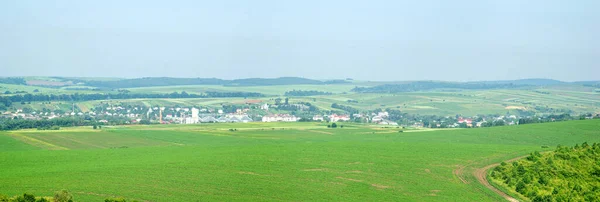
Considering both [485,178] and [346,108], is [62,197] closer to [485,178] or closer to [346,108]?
[485,178]

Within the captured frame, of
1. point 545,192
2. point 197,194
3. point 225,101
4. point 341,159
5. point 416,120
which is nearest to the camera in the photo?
point 197,194

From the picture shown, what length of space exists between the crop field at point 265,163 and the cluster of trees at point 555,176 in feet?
8.33

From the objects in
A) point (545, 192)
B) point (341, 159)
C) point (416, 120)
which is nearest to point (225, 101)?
point (416, 120)

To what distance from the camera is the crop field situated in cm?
4481

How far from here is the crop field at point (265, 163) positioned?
44.8 metres

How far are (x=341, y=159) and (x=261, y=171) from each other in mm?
9876

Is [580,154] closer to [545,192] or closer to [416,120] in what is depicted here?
[545,192]

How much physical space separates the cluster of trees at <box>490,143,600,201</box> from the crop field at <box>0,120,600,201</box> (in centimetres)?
254

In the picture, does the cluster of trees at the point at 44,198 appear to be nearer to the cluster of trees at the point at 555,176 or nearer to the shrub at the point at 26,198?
the shrub at the point at 26,198

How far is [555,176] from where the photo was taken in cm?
5250

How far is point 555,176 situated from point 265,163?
65.7 feet

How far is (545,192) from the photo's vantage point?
47.1 metres

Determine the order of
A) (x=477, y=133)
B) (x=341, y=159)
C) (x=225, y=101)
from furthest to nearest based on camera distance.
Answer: (x=225, y=101), (x=477, y=133), (x=341, y=159)

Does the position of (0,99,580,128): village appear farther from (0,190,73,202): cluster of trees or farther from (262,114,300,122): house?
(0,190,73,202): cluster of trees
